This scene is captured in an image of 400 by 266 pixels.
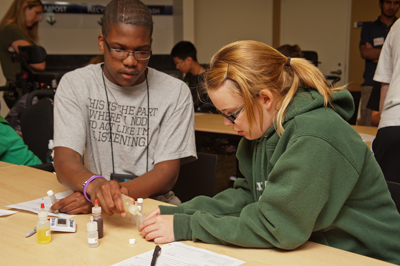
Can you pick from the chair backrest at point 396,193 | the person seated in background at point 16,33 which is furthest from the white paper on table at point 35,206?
the person seated in background at point 16,33

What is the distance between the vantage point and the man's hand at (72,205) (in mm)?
Answer: 1335

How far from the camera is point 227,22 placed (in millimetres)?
7457

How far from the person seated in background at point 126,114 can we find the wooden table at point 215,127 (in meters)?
1.31

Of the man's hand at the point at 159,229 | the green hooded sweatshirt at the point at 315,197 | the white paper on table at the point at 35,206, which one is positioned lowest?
the white paper on table at the point at 35,206

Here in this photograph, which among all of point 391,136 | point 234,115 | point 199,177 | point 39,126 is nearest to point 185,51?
point 39,126

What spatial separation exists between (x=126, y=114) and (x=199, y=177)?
465 mm

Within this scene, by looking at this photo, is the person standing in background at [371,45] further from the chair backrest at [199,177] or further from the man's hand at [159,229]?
the man's hand at [159,229]

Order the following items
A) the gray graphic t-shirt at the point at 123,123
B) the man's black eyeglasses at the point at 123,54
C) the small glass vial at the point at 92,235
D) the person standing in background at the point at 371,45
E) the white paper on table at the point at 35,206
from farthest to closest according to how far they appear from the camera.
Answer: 1. the person standing in background at the point at 371,45
2. the gray graphic t-shirt at the point at 123,123
3. the man's black eyeglasses at the point at 123,54
4. the white paper on table at the point at 35,206
5. the small glass vial at the point at 92,235

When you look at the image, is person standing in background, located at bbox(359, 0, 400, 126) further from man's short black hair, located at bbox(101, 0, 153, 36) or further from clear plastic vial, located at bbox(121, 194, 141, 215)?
clear plastic vial, located at bbox(121, 194, 141, 215)

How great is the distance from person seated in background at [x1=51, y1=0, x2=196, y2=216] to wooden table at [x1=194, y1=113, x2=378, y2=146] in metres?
1.31

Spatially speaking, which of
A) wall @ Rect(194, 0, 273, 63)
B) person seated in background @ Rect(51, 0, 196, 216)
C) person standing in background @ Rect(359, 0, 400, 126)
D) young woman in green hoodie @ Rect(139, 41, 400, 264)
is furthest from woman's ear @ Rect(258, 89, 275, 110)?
wall @ Rect(194, 0, 273, 63)

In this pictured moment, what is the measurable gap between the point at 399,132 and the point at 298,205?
0.98 meters

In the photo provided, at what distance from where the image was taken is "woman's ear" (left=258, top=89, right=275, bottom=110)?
1112 mm

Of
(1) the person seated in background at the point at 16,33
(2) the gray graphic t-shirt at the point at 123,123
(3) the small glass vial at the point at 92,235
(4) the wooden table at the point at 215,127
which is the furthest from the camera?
(1) the person seated in background at the point at 16,33
